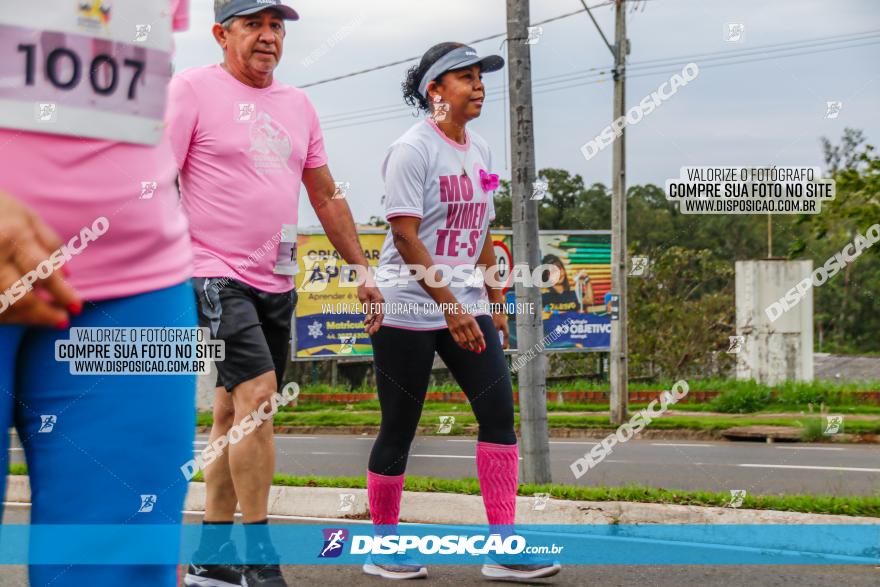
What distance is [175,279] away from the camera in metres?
1.81

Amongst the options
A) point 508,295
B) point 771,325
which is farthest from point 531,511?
point 508,295

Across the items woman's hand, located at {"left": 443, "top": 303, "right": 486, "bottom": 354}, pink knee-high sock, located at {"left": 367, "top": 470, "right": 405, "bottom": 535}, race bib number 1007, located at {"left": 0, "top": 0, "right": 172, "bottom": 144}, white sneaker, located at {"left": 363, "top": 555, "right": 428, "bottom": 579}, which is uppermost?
race bib number 1007, located at {"left": 0, "top": 0, "right": 172, "bottom": 144}

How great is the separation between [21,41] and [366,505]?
5.18 m

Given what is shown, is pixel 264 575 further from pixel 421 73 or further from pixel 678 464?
pixel 678 464

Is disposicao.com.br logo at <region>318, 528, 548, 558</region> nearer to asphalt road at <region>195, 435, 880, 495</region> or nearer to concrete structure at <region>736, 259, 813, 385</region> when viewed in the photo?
asphalt road at <region>195, 435, 880, 495</region>

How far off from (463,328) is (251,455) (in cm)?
99

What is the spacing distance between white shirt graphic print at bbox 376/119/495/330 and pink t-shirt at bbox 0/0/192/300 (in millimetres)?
2908

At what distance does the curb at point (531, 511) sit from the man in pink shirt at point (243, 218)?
207 cm

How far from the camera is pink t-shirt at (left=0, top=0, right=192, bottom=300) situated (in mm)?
1631

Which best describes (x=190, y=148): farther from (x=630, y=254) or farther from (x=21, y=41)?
(x=630, y=254)

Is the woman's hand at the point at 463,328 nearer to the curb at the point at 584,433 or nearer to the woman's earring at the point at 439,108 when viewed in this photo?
the woman's earring at the point at 439,108

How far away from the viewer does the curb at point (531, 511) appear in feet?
18.3

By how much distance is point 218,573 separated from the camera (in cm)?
412

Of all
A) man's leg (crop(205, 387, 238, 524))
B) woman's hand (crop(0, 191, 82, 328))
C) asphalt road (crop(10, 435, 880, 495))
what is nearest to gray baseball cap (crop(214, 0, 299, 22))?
man's leg (crop(205, 387, 238, 524))
